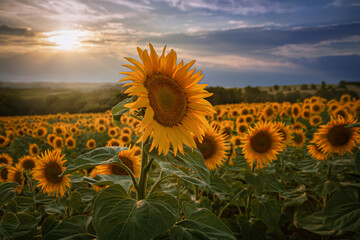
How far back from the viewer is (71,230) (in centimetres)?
169

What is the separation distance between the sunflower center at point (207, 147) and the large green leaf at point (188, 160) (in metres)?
1.32

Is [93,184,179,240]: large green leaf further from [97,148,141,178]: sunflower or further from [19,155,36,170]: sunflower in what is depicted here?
[19,155,36,170]: sunflower

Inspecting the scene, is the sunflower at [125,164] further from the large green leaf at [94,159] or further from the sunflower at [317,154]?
the sunflower at [317,154]

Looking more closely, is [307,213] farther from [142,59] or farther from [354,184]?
[142,59]

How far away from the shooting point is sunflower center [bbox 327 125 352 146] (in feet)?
10.9

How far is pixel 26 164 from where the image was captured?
4312 millimetres

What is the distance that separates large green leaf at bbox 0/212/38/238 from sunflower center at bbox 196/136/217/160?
198 centimetres

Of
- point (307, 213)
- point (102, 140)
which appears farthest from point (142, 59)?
point (102, 140)

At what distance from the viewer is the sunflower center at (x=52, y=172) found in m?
2.91

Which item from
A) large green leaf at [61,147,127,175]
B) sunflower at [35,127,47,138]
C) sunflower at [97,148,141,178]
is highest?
large green leaf at [61,147,127,175]

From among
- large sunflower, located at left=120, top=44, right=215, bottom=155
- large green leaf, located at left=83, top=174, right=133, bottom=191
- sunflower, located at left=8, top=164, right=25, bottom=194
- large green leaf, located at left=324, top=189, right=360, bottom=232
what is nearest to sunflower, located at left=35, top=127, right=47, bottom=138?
sunflower, located at left=8, top=164, right=25, bottom=194

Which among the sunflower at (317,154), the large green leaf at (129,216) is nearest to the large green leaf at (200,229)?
the large green leaf at (129,216)

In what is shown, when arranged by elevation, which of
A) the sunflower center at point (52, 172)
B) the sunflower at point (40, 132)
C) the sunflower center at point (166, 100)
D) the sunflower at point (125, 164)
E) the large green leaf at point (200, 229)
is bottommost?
the sunflower at point (40, 132)

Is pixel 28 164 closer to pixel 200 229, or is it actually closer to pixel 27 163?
pixel 27 163
